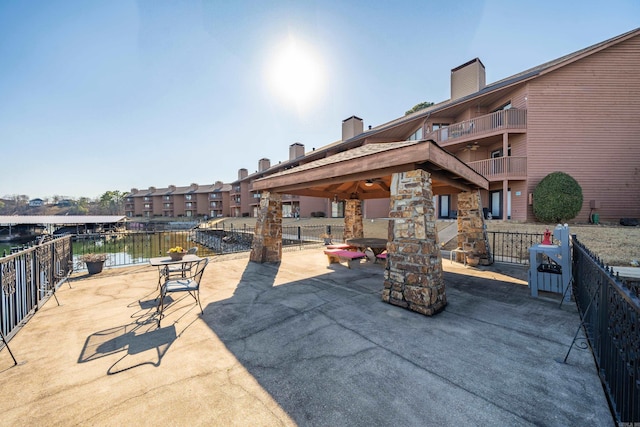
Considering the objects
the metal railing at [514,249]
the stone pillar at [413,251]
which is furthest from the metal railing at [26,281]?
the metal railing at [514,249]

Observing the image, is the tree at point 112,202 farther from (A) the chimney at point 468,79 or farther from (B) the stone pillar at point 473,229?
(B) the stone pillar at point 473,229

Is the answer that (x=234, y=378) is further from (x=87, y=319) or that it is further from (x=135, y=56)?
(x=135, y=56)

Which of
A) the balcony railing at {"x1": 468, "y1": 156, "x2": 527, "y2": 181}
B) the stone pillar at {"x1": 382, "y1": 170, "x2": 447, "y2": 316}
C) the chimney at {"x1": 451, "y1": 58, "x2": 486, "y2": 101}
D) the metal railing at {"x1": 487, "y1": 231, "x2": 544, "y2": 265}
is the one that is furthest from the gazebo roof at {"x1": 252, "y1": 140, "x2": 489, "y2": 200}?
the chimney at {"x1": 451, "y1": 58, "x2": 486, "y2": 101}

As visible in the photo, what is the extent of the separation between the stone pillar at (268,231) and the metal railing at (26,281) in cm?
476

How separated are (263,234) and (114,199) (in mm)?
99417

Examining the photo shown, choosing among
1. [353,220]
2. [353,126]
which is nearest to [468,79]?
[353,126]

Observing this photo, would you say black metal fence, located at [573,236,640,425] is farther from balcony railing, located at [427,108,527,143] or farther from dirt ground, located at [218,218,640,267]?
balcony railing, located at [427,108,527,143]

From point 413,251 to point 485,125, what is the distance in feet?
50.6

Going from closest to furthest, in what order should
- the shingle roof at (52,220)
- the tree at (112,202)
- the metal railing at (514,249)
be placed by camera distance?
the metal railing at (514,249)
the shingle roof at (52,220)
the tree at (112,202)

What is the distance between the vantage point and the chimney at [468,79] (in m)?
17.2

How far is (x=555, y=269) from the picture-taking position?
203 inches

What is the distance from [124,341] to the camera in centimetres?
329

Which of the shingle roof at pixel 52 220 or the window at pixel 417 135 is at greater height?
the window at pixel 417 135

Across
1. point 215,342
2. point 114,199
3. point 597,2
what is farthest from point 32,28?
point 114,199
